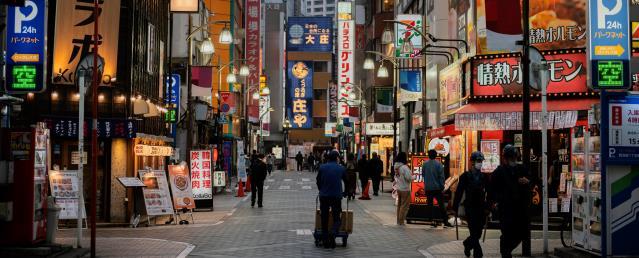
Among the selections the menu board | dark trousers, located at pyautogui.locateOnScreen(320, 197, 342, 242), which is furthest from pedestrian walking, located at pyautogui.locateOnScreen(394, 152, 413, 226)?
dark trousers, located at pyautogui.locateOnScreen(320, 197, 342, 242)

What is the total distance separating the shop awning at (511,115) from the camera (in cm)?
2616

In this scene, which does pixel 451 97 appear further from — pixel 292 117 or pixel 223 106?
pixel 292 117

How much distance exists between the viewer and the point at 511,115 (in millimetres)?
27281

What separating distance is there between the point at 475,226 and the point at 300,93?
11183cm

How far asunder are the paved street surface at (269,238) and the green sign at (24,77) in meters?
3.22

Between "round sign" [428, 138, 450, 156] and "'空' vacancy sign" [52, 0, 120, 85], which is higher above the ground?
"'空' vacancy sign" [52, 0, 120, 85]

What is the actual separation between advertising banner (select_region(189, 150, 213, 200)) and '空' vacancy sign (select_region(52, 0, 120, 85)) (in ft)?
27.0

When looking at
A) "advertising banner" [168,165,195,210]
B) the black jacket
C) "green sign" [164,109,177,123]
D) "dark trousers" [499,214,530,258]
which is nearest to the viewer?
"dark trousers" [499,214,530,258]

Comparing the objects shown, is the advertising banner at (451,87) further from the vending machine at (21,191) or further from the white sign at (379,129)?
the white sign at (379,129)

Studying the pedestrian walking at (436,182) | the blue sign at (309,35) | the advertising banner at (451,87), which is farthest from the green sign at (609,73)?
the blue sign at (309,35)

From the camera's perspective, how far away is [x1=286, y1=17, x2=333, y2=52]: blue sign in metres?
129

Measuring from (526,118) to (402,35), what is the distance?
79.8 feet

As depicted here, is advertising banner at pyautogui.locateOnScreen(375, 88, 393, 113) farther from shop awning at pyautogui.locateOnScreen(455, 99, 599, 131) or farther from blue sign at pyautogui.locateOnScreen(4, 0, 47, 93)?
blue sign at pyautogui.locateOnScreen(4, 0, 47, 93)

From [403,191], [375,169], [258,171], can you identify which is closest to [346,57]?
[375,169]
